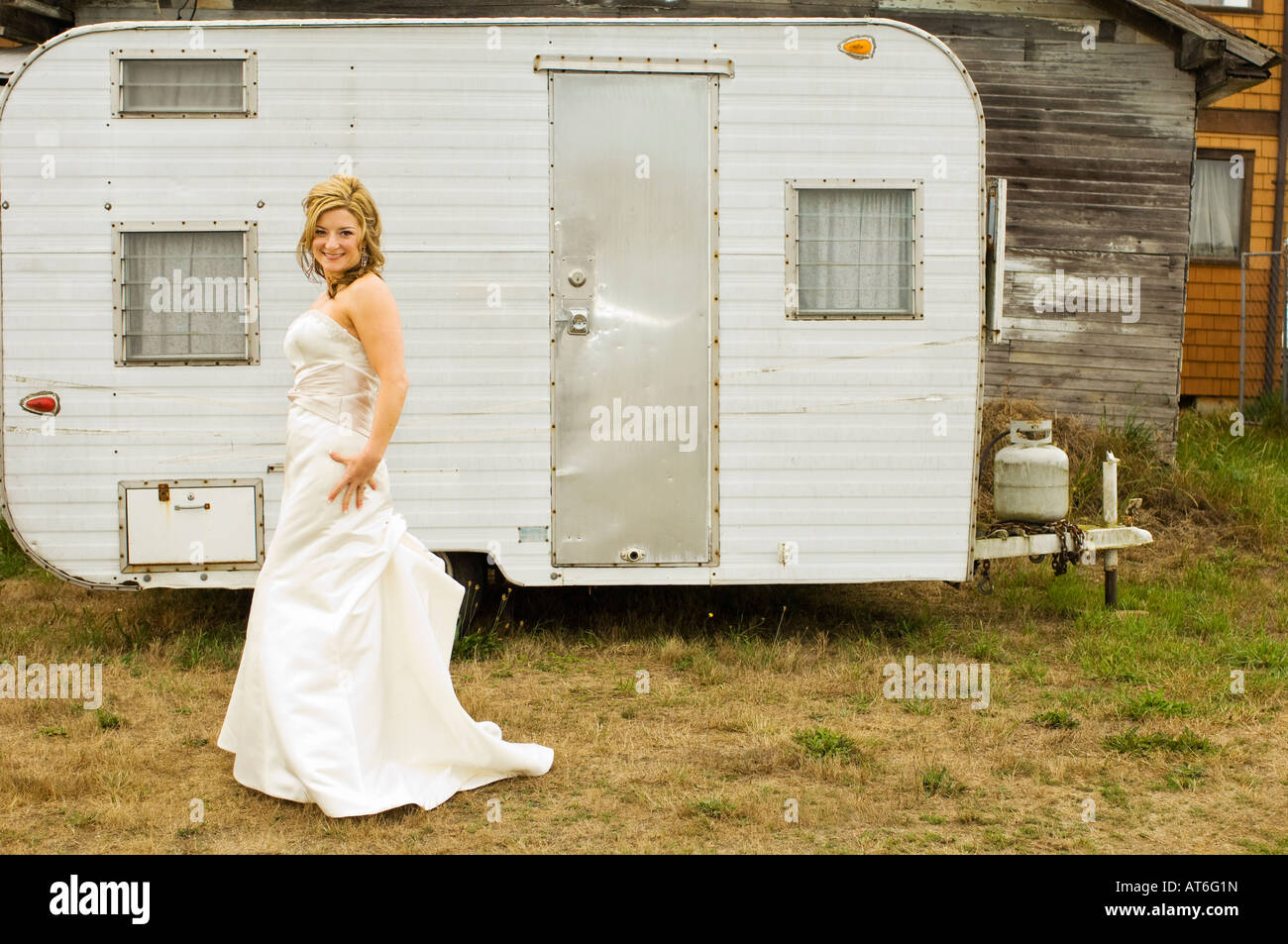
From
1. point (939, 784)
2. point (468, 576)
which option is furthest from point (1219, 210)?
point (939, 784)

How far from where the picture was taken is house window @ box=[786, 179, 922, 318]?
602cm

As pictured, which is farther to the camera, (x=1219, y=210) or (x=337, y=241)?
(x=1219, y=210)

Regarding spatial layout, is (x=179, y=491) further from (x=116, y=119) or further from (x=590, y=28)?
(x=590, y=28)

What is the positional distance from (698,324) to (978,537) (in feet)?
6.51

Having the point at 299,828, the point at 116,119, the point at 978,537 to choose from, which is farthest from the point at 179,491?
the point at 978,537

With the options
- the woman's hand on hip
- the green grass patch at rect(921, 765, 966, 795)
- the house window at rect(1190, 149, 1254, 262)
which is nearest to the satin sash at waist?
the woman's hand on hip

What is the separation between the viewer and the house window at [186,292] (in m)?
5.86

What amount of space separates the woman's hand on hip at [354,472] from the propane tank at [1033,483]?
4039 mm

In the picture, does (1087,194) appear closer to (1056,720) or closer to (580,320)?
(580,320)

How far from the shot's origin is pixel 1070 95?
32.0 ft

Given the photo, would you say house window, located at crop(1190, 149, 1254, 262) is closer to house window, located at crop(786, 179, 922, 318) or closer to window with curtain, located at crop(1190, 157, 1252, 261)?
window with curtain, located at crop(1190, 157, 1252, 261)

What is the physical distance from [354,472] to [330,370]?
1.19ft

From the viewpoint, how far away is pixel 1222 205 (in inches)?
518

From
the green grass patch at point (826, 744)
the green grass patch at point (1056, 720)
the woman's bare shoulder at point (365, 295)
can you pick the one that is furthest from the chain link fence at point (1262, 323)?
the woman's bare shoulder at point (365, 295)
